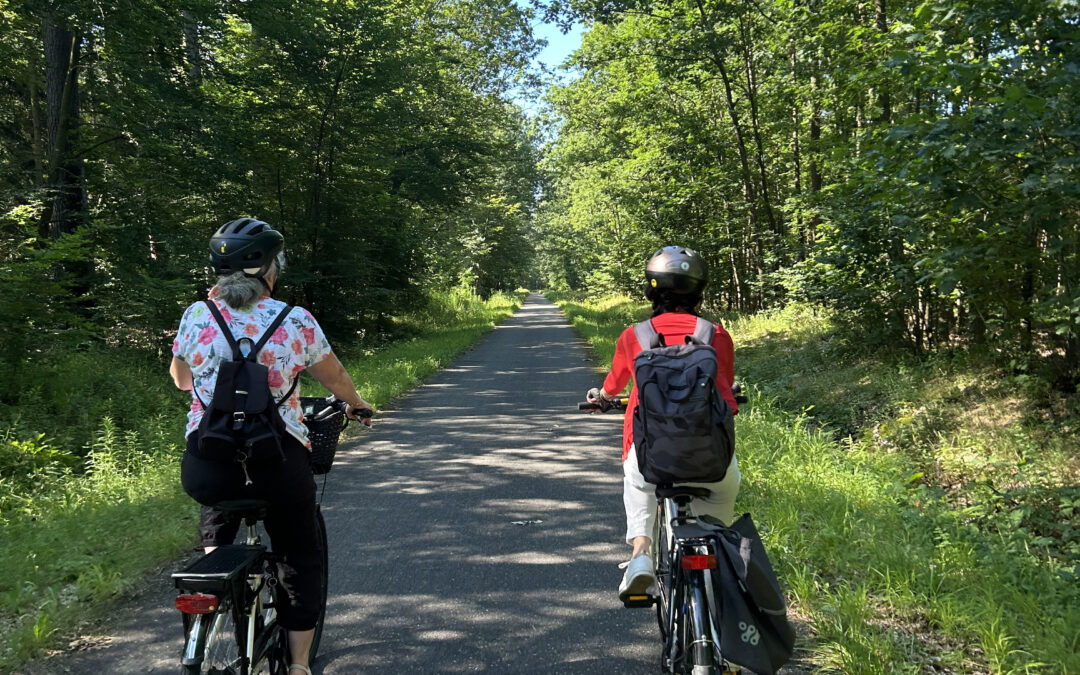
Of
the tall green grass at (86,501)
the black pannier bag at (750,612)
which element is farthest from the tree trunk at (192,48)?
the black pannier bag at (750,612)

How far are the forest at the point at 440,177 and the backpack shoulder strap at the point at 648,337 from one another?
331cm

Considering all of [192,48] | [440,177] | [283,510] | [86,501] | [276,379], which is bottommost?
[86,501]

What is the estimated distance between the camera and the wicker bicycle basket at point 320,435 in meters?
2.77

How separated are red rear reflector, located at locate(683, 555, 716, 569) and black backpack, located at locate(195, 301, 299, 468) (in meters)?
1.43

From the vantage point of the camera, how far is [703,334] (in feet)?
9.00

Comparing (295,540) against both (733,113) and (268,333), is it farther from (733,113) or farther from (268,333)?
(733,113)

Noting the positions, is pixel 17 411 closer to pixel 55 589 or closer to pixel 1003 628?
pixel 55 589

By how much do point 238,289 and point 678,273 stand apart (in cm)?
172

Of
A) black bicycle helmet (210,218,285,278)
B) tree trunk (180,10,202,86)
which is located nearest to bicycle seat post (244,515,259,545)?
black bicycle helmet (210,218,285,278)

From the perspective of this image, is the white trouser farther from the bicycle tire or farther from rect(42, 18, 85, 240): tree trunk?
rect(42, 18, 85, 240): tree trunk

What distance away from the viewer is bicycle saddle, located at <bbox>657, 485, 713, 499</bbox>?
2.65 meters

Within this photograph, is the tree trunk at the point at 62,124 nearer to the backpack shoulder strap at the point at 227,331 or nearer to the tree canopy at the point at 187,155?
the tree canopy at the point at 187,155

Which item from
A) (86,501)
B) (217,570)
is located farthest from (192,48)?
(217,570)

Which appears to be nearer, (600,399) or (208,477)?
(208,477)
